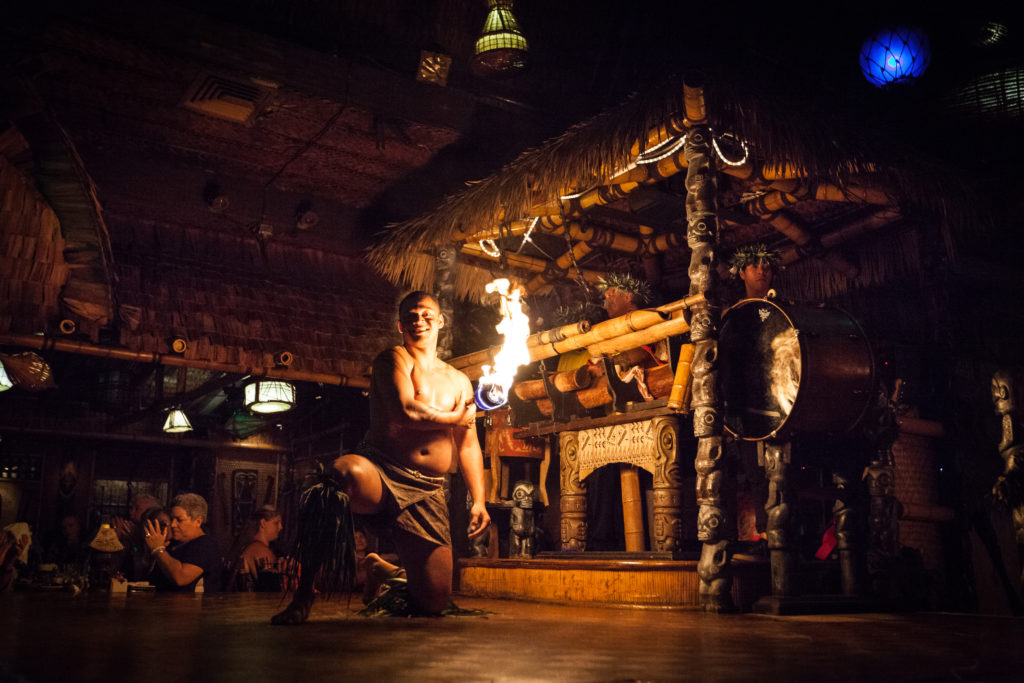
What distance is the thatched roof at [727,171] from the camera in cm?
572

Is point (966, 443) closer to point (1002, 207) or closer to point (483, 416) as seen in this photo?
point (1002, 207)

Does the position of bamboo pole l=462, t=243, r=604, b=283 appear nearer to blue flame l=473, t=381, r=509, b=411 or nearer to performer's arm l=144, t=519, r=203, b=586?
blue flame l=473, t=381, r=509, b=411

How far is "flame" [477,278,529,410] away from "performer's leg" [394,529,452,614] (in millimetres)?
3327

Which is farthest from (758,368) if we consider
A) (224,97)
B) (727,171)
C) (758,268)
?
(224,97)

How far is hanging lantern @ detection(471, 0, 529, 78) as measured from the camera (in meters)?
7.58

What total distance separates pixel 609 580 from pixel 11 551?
221 inches

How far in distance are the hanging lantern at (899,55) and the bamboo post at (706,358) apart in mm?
5021

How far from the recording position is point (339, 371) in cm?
918

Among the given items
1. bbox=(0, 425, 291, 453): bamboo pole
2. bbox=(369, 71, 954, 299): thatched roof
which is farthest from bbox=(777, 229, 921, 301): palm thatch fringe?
bbox=(0, 425, 291, 453): bamboo pole

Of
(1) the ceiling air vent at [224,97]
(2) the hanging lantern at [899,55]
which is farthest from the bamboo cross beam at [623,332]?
(2) the hanging lantern at [899,55]

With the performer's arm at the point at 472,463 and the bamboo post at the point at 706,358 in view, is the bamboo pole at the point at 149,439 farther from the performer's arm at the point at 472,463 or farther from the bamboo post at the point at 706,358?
the bamboo post at the point at 706,358

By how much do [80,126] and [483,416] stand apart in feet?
16.5

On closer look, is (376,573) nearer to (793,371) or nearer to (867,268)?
(793,371)

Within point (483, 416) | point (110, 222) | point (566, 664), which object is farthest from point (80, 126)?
point (566, 664)
